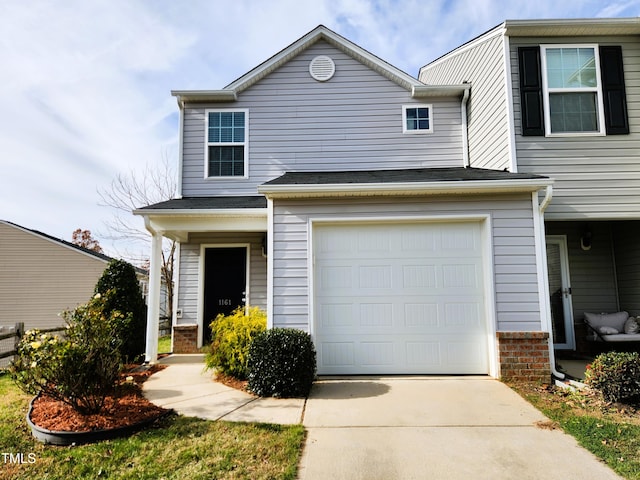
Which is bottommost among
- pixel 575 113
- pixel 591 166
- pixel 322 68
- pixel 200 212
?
pixel 200 212

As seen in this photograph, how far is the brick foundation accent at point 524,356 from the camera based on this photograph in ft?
18.7

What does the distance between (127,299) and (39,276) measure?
8.58 meters

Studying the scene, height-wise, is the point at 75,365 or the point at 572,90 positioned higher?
the point at 572,90

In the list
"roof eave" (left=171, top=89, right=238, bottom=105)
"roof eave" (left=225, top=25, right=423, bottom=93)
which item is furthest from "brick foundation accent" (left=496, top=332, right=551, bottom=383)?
"roof eave" (left=171, top=89, right=238, bottom=105)

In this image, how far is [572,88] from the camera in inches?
279

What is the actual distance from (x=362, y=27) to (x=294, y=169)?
13.8 ft

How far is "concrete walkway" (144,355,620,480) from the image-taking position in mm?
3252

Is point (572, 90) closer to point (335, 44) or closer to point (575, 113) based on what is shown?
point (575, 113)

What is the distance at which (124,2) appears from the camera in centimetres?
721

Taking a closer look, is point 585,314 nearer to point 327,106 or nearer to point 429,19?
point 327,106

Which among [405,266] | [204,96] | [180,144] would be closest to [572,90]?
[405,266]

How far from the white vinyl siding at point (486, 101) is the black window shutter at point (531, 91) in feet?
1.00

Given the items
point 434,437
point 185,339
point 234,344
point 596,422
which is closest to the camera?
point 434,437

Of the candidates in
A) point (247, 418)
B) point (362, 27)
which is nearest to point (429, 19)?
point (362, 27)
